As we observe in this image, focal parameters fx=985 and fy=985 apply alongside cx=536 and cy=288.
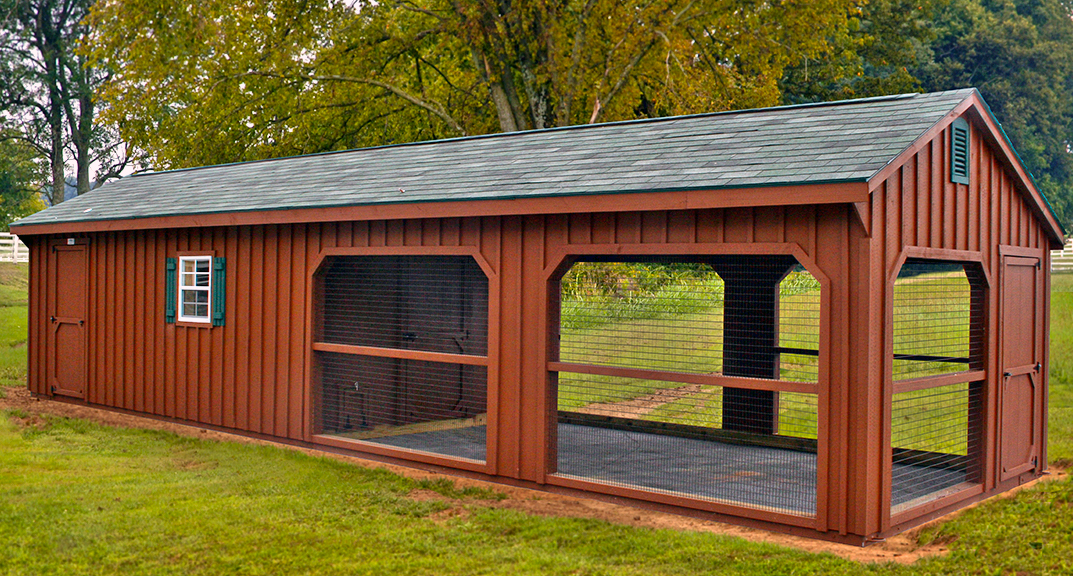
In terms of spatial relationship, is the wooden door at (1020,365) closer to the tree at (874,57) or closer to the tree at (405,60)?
the tree at (405,60)

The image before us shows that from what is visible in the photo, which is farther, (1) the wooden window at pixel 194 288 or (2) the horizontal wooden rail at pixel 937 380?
(1) the wooden window at pixel 194 288

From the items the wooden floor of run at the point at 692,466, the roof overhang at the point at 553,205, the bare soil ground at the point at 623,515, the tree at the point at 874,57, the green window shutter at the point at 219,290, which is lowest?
→ the bare soil ground at the point at 623,515

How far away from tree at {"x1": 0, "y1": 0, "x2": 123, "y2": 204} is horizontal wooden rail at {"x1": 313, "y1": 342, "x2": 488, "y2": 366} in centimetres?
2732

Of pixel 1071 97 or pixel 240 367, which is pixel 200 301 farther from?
pixel 1071 97

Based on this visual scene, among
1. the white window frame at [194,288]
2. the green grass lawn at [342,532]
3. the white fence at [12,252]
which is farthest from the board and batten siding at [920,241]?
the white fence at [12,252]

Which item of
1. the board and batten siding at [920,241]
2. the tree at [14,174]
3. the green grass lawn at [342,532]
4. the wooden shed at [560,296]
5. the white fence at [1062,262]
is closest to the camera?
the green grass lawn at [342,532]

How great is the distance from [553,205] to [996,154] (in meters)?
3.61

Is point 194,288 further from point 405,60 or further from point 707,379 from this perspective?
point 405,60

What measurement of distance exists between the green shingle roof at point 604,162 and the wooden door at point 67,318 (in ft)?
3.16

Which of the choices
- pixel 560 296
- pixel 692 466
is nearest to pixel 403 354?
pixel 560 296

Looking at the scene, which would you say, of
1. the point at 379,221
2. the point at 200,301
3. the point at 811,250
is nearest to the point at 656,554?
the point at 811,250

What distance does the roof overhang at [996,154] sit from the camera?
6.32 metres

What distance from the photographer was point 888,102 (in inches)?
298

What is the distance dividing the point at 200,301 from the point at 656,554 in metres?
6.68
